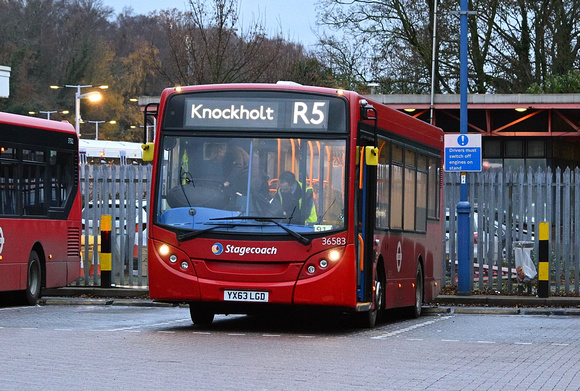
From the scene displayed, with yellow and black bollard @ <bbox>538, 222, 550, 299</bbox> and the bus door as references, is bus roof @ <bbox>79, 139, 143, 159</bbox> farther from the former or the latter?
the bus door

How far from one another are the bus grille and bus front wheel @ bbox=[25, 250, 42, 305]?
1095mm

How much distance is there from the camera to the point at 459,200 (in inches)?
902

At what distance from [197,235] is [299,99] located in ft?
6.85

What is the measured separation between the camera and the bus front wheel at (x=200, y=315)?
15688 millimetres

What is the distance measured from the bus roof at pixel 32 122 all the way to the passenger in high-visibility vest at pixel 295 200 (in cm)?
659

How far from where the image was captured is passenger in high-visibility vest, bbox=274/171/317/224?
1438cm

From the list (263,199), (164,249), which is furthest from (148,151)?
(263,199)

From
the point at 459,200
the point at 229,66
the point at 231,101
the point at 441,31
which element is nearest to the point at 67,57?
the point at 441,31

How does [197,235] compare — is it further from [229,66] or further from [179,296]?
[229,66]

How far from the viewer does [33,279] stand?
807 inches

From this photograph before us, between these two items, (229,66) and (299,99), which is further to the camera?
(229,66)

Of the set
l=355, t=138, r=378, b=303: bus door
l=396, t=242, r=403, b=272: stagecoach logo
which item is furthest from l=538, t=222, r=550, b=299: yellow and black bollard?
l=355, t=138, r=378, b=303: bus door

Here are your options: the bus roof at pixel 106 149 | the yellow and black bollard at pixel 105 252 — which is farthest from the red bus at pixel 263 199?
the bus roof at pixel 106 149

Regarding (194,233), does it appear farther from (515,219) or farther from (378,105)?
(515,219)
